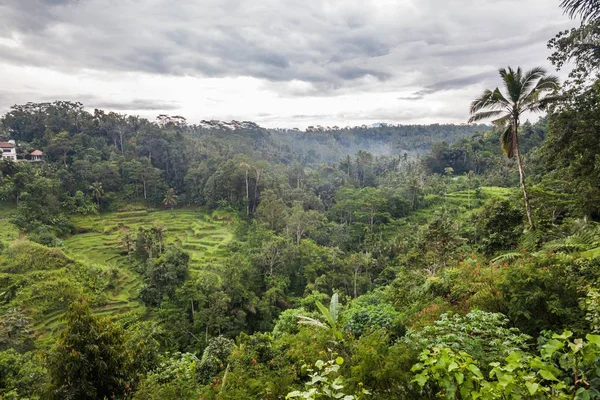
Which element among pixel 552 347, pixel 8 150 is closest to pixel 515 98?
pixel 552 347

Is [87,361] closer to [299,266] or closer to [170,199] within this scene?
[299,266]

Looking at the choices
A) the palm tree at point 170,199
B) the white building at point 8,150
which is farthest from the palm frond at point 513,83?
the white building at point 8,150

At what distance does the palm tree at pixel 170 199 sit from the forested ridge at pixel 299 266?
160mm

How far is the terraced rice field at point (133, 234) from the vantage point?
67.6 ft

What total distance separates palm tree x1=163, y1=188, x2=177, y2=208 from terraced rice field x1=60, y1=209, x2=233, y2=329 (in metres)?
1.28

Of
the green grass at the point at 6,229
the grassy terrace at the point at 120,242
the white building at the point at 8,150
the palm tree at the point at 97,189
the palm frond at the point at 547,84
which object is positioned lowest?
the grassy terrace at the point at 120,242

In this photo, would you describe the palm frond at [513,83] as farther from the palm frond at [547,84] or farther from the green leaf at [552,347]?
A: the green leaf at [552,347]

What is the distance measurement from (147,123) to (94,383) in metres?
48.7

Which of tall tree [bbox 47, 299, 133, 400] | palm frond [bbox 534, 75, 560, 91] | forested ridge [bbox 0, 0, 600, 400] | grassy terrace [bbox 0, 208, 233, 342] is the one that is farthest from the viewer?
grassy terrace [bbox 0, 208, 233, 342]

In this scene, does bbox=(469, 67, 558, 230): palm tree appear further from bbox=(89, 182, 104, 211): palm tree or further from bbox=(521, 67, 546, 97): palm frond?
bbox=(89, 182, 104, 211): palm tree

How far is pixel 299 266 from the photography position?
24266mm

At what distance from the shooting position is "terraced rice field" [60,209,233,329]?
20.6 metres

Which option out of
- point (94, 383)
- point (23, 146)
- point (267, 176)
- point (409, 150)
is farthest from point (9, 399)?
point (409, 150)

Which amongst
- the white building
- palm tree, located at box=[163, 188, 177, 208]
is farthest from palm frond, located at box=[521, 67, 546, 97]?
the white building
